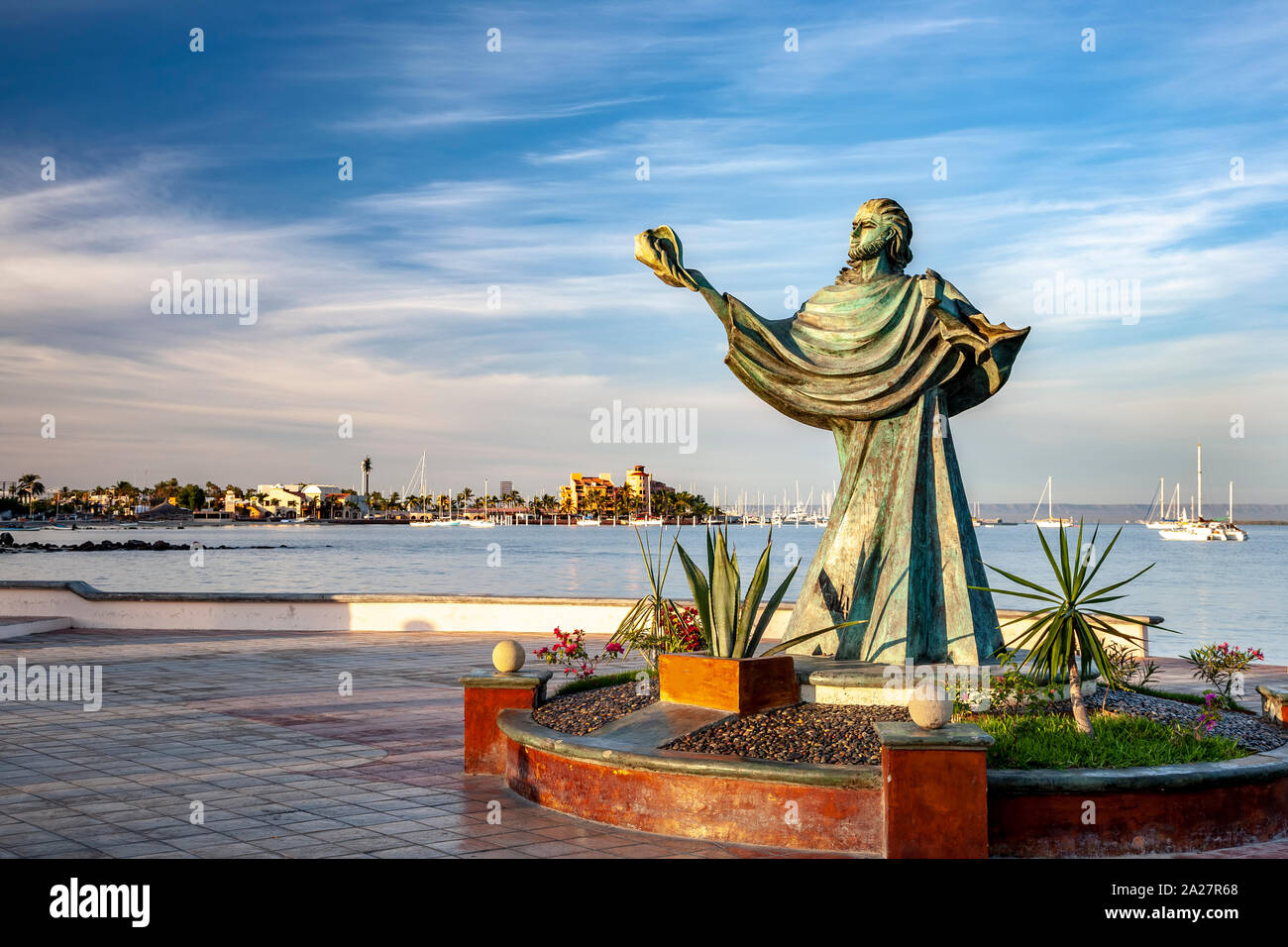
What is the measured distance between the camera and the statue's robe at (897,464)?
24.9 ft

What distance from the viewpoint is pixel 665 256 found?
821 cm

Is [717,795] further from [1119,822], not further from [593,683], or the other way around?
[593,683]

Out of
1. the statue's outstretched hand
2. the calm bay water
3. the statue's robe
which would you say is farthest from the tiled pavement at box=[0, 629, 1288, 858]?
the calm bay water

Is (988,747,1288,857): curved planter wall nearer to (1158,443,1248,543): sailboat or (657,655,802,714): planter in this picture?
(657,655,802,714): planter

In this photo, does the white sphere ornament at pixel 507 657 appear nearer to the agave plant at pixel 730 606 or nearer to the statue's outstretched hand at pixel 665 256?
the agave plant at pixel 730 606

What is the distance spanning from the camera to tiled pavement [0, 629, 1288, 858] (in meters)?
5.77

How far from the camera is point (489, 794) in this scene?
22.8 feet

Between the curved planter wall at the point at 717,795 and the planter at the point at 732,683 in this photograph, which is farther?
the planter at the point at 732,683

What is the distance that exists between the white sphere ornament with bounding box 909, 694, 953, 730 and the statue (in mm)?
1943

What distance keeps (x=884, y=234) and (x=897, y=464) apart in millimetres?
1689

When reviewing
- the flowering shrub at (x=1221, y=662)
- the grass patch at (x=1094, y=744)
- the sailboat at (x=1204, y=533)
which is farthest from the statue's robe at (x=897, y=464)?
the sailboat at (x=1204, y=533)

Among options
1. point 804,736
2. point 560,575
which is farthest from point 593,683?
point 560,575

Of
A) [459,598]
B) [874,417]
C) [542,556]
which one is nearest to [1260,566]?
[542,556]

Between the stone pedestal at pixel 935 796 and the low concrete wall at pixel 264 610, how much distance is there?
12.0 m
